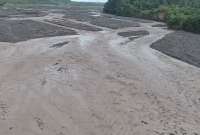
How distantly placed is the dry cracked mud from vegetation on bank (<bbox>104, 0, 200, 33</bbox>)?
21.8 meters

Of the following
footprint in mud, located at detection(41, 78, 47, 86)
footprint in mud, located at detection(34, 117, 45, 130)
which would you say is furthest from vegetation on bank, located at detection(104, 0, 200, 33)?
footprint in mud, located at detection(34, 117, 45, 130)

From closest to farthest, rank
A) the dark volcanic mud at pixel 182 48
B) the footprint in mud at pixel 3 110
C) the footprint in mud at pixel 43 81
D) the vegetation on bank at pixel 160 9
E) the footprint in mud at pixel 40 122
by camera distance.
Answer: the footprint in mud at pixel 40 122 → the footprint in mud at pixel 3 110 → the footprint in mud at pixel 43 81 → the dark volcanic mud at pixel 182 48 → the vegetation on bank at pixel 160 9

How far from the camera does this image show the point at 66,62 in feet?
73.1

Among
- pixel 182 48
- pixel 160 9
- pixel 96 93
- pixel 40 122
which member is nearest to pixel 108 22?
pixel 160 9

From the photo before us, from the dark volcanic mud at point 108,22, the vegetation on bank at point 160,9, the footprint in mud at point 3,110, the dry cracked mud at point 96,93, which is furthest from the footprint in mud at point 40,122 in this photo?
the dark volcanic mud at point 108,22

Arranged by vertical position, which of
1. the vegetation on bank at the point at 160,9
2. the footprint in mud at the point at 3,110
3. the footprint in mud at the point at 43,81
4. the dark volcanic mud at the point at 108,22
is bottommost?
the dark volcanic mud at the point at 108,22

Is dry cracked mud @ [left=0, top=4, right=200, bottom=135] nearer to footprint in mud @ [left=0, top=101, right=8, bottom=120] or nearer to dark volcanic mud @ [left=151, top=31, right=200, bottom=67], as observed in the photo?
footprint in mud @ [left=0, top=101, right=8, bottom=120]

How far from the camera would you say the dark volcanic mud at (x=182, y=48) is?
79.4 ft

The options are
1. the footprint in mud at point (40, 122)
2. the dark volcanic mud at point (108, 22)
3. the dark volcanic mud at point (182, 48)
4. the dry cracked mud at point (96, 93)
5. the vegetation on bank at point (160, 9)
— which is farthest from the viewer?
the dark volcanic mud at point (108, 22)

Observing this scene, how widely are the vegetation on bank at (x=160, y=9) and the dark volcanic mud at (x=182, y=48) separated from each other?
12.4 metres

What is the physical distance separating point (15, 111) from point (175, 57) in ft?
45.7

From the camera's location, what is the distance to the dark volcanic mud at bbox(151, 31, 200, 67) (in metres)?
24.2

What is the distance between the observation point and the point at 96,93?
→ 16.2m

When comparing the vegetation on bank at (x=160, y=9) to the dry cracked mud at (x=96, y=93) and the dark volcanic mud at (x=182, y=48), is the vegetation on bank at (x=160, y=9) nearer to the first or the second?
the dark volcanic mud at (x=182, y=48)
